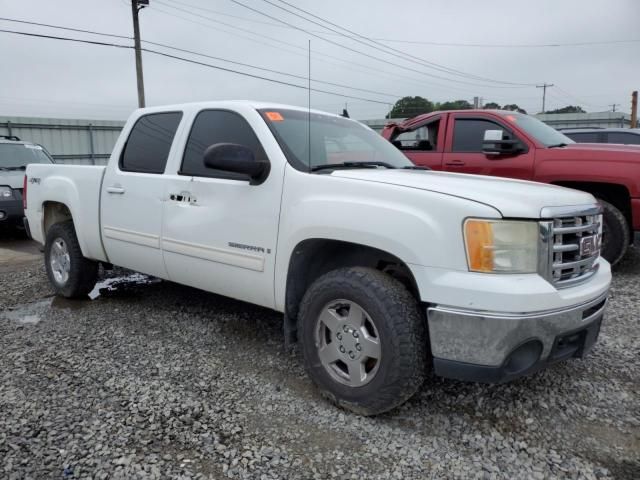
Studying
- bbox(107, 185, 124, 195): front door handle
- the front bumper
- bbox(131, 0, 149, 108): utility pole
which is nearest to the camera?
the front bumper

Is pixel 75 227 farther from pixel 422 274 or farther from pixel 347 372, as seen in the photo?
pixel 422 274

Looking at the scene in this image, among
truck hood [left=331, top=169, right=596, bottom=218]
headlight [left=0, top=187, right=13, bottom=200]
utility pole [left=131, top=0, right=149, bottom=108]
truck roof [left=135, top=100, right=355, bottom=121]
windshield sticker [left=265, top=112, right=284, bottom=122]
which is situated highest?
utility pole [left=131, top=0, right=149, bottom=108]

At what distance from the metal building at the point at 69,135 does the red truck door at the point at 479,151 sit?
50.7 ft

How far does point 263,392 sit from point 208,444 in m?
0.62

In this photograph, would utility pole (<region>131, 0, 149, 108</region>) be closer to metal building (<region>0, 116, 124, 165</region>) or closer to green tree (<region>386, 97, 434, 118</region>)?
metal building (<region>0, 116, 124, 165</region>)

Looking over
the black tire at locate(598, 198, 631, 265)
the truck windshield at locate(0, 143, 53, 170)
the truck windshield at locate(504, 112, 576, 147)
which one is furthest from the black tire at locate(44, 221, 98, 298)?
the truck windshield at locate(0, 143, 53, 170)

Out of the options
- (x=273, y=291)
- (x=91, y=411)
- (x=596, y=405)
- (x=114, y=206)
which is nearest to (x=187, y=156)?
(x=114, y=206)

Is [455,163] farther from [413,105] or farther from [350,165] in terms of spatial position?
[413,105]

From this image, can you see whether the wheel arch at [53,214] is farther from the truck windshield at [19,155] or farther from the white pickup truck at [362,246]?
the truck windshield at [19,155]

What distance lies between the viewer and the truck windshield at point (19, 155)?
9.73 metres

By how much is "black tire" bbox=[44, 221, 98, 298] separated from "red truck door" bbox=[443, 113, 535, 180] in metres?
4.25

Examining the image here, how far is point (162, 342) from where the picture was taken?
3961mm

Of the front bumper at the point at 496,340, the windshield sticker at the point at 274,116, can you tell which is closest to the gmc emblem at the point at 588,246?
the front bumper at the point at 496,340

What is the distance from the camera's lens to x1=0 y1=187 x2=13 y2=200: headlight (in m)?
8.96
